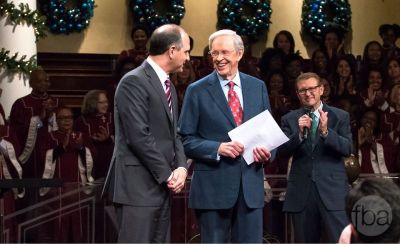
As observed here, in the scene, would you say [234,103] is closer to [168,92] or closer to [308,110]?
[168,92]

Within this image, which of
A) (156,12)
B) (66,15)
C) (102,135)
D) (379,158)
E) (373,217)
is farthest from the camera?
(156,12)

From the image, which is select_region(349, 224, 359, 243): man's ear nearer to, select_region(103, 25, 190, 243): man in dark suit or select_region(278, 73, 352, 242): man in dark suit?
select_region(103, 25, 190, 243): man in dark suit

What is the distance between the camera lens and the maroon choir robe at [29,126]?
8.16 m

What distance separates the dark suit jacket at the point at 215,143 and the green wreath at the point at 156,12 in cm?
703

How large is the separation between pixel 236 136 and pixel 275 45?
6511 mm

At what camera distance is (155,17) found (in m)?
12.2

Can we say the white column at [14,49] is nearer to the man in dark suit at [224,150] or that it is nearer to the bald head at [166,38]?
the man in dark suit at [224,150]

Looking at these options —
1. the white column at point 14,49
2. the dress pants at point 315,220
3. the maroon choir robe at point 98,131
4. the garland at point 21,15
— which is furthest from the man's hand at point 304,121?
the garland at point 21,15

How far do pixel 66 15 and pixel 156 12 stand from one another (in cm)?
124

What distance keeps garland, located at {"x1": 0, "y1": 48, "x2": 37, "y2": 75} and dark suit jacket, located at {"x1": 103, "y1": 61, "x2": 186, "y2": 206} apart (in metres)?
4.70

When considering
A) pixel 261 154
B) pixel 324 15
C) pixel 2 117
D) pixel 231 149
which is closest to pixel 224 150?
pixel 231 149

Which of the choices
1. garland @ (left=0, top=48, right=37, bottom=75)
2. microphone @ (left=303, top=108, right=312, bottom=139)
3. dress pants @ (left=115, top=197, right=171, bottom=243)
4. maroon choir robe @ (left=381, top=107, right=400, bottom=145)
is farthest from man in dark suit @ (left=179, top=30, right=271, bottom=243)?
garland @ (left=0, top=48, right=37, bottom=75)

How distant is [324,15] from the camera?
13.1 metres

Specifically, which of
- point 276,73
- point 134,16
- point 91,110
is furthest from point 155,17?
point 91,110
